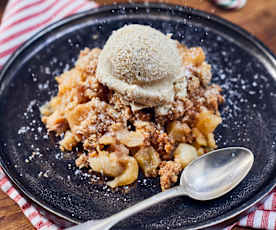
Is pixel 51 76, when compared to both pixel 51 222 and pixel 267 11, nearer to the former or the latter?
pixel 51 222

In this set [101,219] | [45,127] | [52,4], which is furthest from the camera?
[52,4]

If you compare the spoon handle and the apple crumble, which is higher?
the apple crumble

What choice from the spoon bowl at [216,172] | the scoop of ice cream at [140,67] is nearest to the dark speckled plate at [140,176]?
the spoon bowl at [216,172]

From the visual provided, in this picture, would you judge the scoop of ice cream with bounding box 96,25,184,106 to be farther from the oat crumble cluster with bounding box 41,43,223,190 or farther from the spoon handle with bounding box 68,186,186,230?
the spoon handle with bounding box 68,186,186,230

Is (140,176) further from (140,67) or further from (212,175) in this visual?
(140,67)

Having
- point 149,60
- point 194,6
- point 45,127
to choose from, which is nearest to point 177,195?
point 149,60

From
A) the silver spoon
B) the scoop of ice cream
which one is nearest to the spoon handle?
the silver spoon
